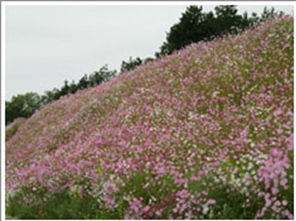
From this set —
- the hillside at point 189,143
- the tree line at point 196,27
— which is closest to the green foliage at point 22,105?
the tree line at point 196,27

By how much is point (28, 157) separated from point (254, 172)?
9.71 meters

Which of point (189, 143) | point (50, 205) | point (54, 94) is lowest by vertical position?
point (50, 205)

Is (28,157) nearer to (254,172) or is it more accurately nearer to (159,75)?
(159,75)

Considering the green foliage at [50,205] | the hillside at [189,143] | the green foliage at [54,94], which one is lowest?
the green foliage at [50,205]

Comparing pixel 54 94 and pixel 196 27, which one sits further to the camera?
pixel 54 94

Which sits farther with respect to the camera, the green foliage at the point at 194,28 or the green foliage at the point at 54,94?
the green foliage at the point at 54,94

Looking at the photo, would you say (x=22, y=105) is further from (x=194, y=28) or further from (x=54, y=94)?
(x=194, y=28)

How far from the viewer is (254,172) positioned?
5.95m

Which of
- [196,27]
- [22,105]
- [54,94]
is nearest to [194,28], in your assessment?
[196,27]

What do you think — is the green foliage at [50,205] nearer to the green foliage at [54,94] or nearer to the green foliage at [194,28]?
the green foliage at [54,94]

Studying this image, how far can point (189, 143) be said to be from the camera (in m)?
8.12

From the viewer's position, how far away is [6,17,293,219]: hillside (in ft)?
20.2

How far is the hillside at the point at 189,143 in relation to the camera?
6.17 metres

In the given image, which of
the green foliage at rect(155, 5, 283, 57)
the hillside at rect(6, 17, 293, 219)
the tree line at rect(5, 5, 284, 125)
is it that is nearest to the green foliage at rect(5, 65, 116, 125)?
the tree line at rect(5, 5, 284, 125)
